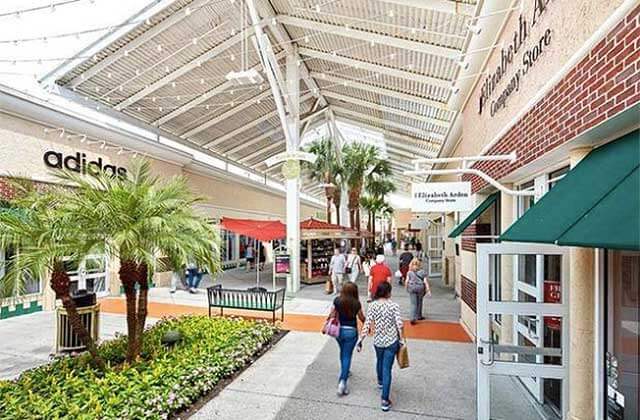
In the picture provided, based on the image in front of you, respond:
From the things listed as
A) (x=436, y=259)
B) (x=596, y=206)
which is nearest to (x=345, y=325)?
(x=596, y=206)

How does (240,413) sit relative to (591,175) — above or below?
below

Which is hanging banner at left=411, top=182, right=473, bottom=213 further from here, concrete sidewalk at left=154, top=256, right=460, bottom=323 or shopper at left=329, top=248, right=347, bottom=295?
shopper at left=329, top=248, right=347, bottom=295

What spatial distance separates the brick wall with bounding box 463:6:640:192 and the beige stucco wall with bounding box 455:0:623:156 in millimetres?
225

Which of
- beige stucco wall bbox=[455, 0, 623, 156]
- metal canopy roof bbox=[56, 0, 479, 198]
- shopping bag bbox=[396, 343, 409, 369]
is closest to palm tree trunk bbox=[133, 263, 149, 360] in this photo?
shopping bag bbox=[396, 343, 409, 369]

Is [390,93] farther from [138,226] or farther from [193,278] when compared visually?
[138,226]

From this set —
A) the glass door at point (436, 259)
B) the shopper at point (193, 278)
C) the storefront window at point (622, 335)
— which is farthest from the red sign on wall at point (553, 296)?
the glass door at point (436, 259)

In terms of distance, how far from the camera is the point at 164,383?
15.6ft

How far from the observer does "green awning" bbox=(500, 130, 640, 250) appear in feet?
6.82

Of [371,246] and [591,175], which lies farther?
[371,246]

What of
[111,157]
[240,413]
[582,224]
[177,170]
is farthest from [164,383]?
[177,170]

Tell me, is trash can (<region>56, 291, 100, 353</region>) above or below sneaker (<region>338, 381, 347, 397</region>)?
above

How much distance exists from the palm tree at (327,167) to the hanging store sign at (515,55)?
14.1 metres

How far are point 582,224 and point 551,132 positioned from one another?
197cm

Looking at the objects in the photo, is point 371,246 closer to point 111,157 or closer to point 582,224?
point 111,157
